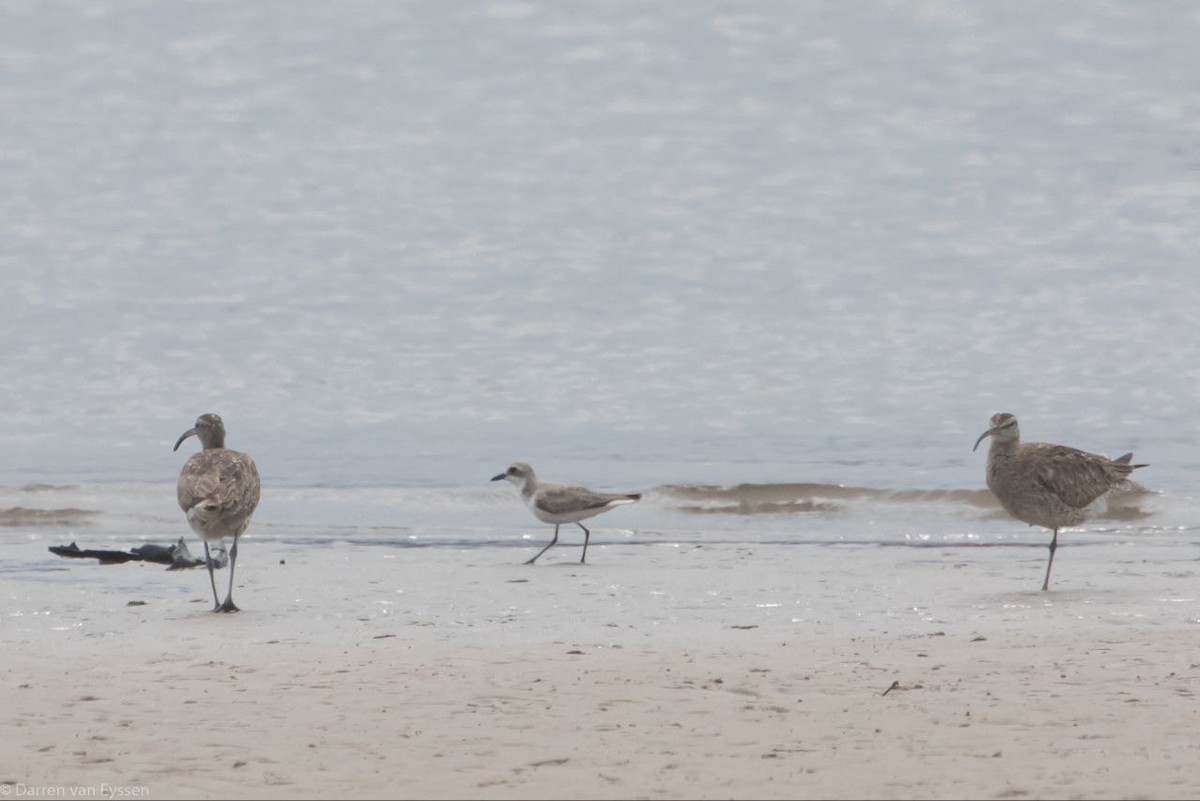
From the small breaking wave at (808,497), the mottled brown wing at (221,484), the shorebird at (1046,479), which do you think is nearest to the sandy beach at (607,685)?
the shorebird at (1046,479)

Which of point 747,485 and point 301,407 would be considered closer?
point 747,485

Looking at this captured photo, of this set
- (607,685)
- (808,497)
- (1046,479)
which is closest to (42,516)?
(808,497)

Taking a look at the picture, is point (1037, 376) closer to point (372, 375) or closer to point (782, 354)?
point (782, 354)

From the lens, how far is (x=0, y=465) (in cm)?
2356

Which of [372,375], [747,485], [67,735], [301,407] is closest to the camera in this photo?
[67,735]

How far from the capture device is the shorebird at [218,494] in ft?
40.8

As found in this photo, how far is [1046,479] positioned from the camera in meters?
13.6

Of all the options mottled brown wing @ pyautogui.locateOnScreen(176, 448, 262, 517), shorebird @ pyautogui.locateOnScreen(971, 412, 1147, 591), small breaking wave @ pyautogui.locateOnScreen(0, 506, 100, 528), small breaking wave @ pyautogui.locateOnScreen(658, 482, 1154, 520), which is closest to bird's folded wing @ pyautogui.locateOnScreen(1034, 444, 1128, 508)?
shorebird @ pyautogui.locateOnScreen(971, 412, 1147, 591)

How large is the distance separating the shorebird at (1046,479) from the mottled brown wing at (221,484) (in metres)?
5.22

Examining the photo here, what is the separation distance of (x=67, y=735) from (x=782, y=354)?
26.1 m

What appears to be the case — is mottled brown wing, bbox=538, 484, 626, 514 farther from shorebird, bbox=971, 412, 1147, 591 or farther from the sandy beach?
shorebird, bbox=971, 412, 1147, 591

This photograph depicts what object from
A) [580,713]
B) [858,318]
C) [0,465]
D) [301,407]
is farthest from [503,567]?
[858,318]

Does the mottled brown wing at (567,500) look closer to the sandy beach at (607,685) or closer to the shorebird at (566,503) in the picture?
the shorebird at (566,503)

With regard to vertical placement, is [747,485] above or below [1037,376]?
below
